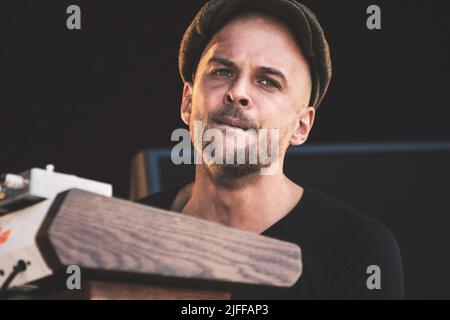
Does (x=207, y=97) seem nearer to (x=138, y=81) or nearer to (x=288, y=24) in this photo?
(x=288, y=24)

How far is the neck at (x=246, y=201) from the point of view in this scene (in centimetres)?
143

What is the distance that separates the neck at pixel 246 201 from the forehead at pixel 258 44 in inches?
10.0

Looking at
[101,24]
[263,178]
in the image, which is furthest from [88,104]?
[263,178]

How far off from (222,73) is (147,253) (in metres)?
0.74

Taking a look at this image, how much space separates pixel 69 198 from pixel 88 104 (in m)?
1.28

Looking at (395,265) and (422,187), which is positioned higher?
(422,187)

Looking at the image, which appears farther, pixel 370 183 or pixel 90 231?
pixel 370 183

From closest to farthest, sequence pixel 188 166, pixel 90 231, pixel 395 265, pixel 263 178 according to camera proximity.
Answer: pixel 90 231 < pixel 395 265 < pixel 263 178 < pixel 188 166

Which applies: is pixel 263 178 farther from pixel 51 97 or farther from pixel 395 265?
pixel 51 97

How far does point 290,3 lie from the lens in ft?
4.94

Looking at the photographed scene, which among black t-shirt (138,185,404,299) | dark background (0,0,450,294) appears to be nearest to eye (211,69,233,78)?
black t-shirt (138,185,404,299)

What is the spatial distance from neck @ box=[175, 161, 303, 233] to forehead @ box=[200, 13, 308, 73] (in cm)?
25

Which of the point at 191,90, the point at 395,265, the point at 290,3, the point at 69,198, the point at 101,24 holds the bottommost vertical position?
the point at 395,265

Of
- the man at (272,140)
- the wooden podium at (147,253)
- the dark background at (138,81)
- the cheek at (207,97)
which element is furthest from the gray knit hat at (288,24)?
the wooden podium at (147,253)
